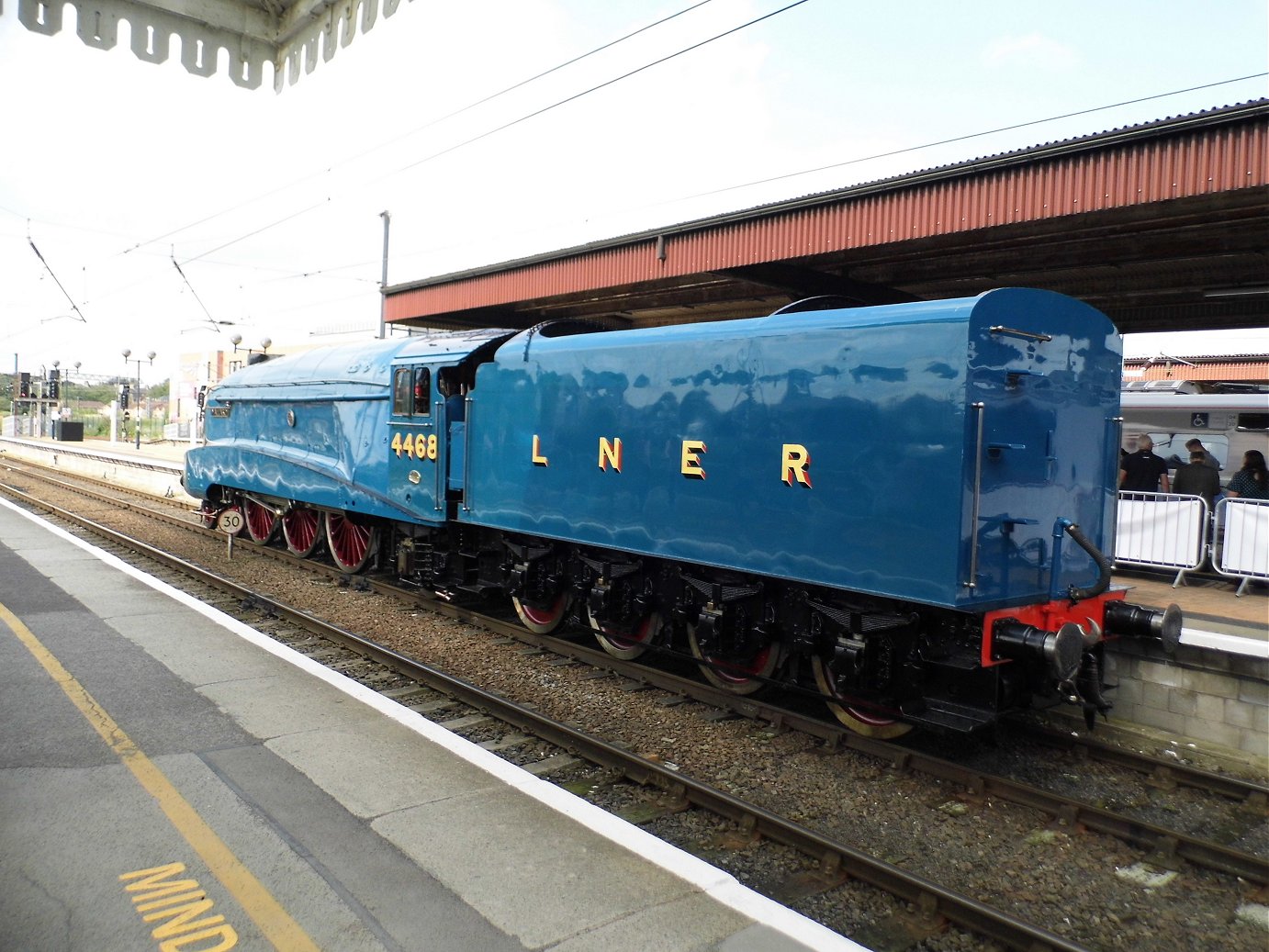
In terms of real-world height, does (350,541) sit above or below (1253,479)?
below

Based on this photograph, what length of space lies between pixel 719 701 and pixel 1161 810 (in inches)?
119

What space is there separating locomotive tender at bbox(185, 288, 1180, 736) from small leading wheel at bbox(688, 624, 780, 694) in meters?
0.02

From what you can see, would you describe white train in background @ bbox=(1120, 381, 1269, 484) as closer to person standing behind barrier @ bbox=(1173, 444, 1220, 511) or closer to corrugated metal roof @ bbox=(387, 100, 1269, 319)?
person standing behind barrier @ bbox=(1173, 444, 1220, 511)

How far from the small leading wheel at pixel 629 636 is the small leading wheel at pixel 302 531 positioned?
19.8 ft

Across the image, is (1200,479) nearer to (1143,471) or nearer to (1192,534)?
(1143,471)

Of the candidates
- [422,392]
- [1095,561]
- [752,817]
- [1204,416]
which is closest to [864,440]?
[1095,561]

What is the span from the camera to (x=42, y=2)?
111 inches

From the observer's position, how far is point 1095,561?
6121 millimetres

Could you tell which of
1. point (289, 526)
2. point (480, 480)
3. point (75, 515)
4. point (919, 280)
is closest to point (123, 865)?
point (480, 480)

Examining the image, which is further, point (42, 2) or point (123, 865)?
point (123, 865)

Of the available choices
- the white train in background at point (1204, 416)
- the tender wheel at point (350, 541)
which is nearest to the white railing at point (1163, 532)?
the white train in background at point (1204, 416)

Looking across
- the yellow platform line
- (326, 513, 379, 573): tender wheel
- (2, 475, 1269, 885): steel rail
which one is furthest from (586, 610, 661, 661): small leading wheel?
(326, 513, 379, 573): tender wheel

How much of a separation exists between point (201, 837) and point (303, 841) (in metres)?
0.49

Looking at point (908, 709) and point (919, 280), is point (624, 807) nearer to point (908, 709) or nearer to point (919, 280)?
point (908, 709)
